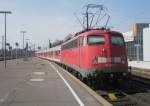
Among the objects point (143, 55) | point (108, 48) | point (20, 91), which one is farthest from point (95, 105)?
point (143, 55)

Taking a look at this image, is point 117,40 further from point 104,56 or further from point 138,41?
point 138,41

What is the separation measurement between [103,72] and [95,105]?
6464 mm

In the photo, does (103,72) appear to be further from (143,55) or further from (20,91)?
(143,55)

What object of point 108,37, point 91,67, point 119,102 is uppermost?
point 108,37

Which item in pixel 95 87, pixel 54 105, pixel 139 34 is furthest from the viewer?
pixel 139 34

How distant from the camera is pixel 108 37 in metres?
21.7

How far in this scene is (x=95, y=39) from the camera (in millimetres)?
21984

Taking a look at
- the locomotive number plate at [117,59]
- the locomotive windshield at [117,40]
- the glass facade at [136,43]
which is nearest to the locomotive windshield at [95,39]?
the locomotive windshield at [117,40]

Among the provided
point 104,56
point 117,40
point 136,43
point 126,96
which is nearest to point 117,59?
point 104,56

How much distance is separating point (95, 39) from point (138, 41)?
177 ft

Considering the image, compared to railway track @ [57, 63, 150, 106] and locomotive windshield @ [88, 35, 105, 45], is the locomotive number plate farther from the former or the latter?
railway track @ [57, 63, 150, 106]

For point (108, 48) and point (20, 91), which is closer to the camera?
point (20, 91)

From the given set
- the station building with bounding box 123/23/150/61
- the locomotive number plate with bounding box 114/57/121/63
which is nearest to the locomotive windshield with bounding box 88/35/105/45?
the locomotive number plate with bounding box 114/57/121/63

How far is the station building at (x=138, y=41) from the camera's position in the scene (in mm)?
67194
